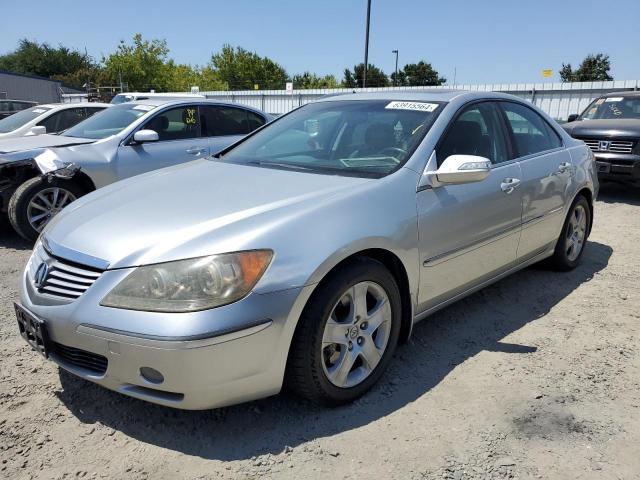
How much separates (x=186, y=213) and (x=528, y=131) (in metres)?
2.86

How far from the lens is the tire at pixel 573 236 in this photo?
458 cm

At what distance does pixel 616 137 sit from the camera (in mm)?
8273

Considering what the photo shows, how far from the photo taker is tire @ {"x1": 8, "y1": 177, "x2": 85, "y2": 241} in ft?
18.1

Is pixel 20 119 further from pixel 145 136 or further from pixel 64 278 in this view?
pixel 64 278

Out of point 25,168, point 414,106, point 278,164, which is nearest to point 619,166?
point 414,106

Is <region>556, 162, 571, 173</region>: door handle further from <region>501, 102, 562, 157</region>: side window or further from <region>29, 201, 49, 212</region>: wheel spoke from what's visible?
<region>29, 201, 49, 212</region>: wheel spoke

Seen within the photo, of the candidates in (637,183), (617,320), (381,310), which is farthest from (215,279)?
(637,183)

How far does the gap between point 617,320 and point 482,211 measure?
1457 millimetres

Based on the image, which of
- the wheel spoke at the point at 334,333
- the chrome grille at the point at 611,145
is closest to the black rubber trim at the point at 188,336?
the wheel spoke at the point at 334,333

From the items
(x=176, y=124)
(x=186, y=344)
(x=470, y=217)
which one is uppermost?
(x=176, y=124)

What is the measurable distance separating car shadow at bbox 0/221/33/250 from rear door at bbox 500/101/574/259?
4867mm

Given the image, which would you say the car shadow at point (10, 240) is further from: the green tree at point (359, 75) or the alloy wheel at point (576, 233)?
the green tree at point (359, 75)

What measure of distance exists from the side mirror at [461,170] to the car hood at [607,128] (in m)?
6.55

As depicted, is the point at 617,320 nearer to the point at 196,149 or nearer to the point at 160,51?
the point at 196,149
